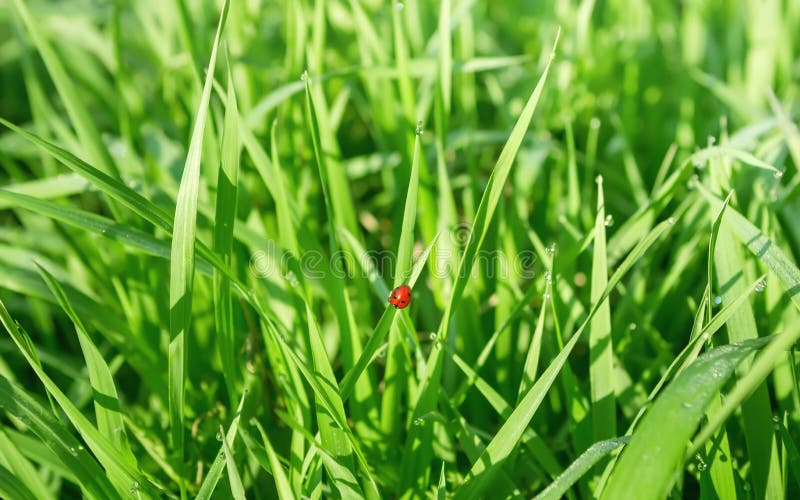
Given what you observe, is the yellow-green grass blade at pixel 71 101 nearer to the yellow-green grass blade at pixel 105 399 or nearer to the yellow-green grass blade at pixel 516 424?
the yellow-green grass blade at pixel 105 399

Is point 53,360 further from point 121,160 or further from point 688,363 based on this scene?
point 688,363

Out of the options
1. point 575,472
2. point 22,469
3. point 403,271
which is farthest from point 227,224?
point 575,472

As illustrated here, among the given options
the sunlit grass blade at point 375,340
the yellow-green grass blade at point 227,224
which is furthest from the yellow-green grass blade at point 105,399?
the sunlit grass blade at point 375,340

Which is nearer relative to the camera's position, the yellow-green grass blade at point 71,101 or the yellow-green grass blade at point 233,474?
the yellow-green grass blade at point 233,474

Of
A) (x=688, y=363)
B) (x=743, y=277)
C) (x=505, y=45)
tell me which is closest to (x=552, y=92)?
(x=505, y=45)

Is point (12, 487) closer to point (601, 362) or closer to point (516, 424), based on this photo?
point (516, 424)

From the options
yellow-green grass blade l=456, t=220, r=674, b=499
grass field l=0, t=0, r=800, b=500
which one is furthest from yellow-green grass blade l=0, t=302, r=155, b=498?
yellow-green grass blade l=456, t=220, r=674, b=499

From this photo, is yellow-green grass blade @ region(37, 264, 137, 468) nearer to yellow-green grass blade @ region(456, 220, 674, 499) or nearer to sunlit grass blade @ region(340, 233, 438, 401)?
sunlit grass blade @ region(340, 233, 438, 401)
